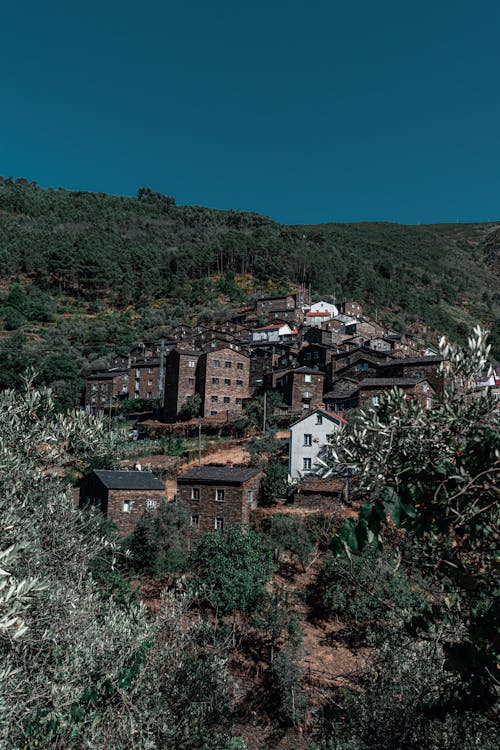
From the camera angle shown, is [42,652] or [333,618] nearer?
[42,652]

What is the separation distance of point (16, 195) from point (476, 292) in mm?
153995

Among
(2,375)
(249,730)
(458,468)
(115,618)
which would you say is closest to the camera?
(458,468)

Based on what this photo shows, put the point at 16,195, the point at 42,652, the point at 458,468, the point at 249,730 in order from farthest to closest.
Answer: the point at 16,195
the point at 249,730
the point at 42,652
the point at 458,468

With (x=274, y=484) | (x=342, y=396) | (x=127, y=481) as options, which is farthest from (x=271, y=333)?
(x=127, y=481)

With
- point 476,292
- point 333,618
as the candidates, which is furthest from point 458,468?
point 476,292

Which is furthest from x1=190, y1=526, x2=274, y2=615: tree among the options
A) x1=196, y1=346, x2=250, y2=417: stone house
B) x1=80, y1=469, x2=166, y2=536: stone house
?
x1=196, y1=346, x2=250, y2=417: stone house

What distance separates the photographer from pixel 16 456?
1080 cm

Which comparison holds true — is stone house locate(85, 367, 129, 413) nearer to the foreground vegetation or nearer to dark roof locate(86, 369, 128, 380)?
dark roof locate(86, 369, 128, 380)

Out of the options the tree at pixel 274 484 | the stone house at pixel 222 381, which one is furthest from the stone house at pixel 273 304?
the tree at pixel 274 484

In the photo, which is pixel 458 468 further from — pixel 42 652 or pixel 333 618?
pixel 333 618

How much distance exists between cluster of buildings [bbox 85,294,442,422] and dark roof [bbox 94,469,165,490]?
22.2 meters

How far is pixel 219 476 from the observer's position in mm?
33469

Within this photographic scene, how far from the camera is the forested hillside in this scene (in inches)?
4806

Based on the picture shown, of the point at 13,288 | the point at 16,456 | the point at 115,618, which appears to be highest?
the point at 13,288
